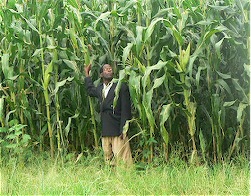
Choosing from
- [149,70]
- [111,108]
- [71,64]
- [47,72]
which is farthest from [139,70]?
[47,72]

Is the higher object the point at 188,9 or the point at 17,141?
the point at 188,9

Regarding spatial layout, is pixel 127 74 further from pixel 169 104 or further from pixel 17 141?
pixel 17 141

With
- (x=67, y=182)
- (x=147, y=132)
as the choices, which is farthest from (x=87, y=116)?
(x=67, y=182)

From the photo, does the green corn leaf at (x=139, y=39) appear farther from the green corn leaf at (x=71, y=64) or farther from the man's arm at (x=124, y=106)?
the green corn leaf at (x=71, y=64)

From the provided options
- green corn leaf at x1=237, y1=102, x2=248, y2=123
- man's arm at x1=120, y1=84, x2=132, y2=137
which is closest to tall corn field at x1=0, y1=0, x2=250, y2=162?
green corn leaf at x1=237, y1=102, x2=248, y2=123

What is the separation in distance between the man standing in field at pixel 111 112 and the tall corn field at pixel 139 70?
182 millimetres

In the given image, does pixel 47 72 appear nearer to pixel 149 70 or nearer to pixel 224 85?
pixel 149 70

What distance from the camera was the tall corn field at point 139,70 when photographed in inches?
225

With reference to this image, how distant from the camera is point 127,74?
5.74m

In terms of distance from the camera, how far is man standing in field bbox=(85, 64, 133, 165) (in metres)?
5.87

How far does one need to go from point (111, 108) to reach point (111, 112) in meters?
0.05

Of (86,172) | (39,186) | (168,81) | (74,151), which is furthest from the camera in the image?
(74,151)

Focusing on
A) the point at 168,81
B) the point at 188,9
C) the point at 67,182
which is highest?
the point at 188,9

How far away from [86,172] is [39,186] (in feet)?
2.40
